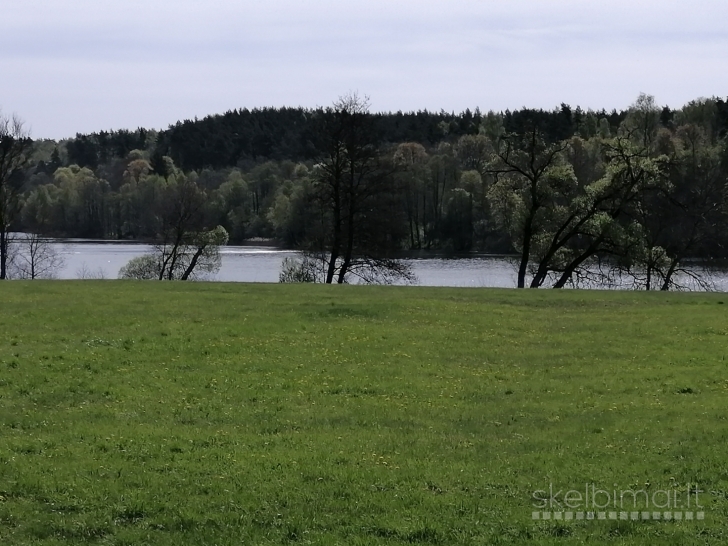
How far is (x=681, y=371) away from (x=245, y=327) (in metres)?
9.84

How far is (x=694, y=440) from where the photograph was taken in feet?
37.0

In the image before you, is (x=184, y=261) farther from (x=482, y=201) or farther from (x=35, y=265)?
(x=482, y=201)

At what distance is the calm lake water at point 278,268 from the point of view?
182 ft

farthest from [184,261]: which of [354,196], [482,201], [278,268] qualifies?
[482,201]

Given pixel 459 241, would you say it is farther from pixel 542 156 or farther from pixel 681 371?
pixel 681 371

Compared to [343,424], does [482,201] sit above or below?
above

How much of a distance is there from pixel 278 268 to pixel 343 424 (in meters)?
56.9

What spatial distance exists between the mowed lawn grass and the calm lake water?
31327 millimetres

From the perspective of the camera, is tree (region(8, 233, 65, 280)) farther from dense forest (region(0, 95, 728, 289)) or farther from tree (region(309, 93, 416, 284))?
tree (region(309, 93, 416, 284))

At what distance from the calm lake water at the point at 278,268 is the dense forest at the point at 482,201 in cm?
301

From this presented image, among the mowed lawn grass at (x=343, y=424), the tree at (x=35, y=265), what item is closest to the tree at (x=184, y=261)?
the tree at (x=35, y=265)

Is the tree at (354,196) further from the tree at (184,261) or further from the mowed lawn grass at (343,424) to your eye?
the mowed lawn grass at (343,424)

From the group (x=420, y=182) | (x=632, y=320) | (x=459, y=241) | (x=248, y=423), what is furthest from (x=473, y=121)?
(x=248, y=423)

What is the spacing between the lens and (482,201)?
8819 cm
